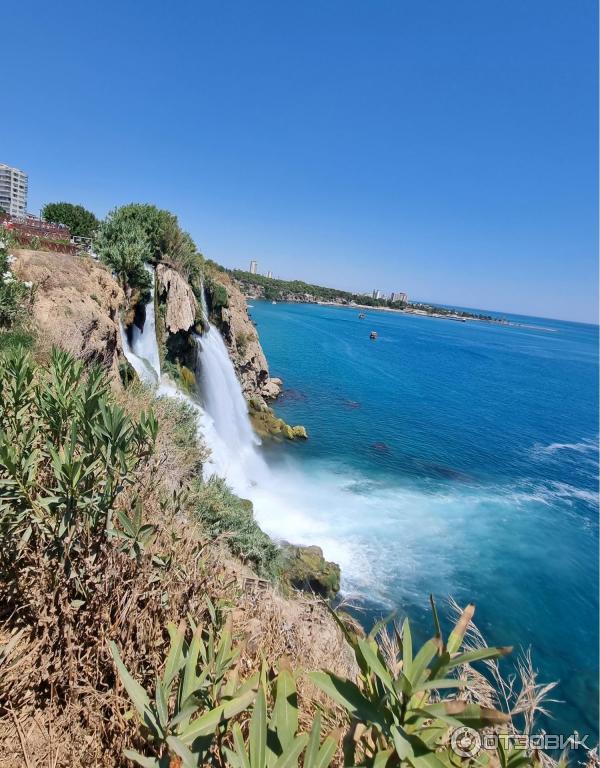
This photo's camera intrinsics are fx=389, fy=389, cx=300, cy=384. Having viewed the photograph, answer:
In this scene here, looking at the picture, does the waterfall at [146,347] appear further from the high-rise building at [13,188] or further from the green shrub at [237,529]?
the high-rise building at [13,188]

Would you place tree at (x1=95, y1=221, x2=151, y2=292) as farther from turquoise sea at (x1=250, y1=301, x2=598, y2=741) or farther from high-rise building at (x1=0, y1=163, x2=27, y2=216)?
high-rise building at (x1=0, y1=163, x2=27, y2=216)

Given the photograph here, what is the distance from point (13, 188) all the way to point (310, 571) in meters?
161

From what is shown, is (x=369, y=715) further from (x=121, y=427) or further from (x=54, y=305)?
(x=54, y=305)

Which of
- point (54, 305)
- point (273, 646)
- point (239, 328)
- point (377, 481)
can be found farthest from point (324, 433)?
point (273, 646)

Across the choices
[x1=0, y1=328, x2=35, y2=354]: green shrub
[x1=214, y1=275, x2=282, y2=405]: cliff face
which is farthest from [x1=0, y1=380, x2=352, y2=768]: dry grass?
[x1=214, y1=275, x2=282, y2=405]: cliff face

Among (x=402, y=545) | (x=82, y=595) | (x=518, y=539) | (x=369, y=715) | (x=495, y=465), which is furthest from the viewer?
(x=495, y=465)

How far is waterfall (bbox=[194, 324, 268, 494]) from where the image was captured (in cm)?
1716

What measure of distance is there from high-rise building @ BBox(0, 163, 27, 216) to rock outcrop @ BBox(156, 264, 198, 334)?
437 feet

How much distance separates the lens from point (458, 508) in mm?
19828

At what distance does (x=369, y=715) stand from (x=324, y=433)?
2435 centimetres

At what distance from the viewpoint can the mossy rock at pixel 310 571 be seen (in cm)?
1166

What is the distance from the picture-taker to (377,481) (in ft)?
69.1

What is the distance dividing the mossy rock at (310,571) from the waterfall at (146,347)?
26.9 ft

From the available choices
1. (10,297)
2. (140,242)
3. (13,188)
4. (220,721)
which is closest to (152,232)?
(140,242)
